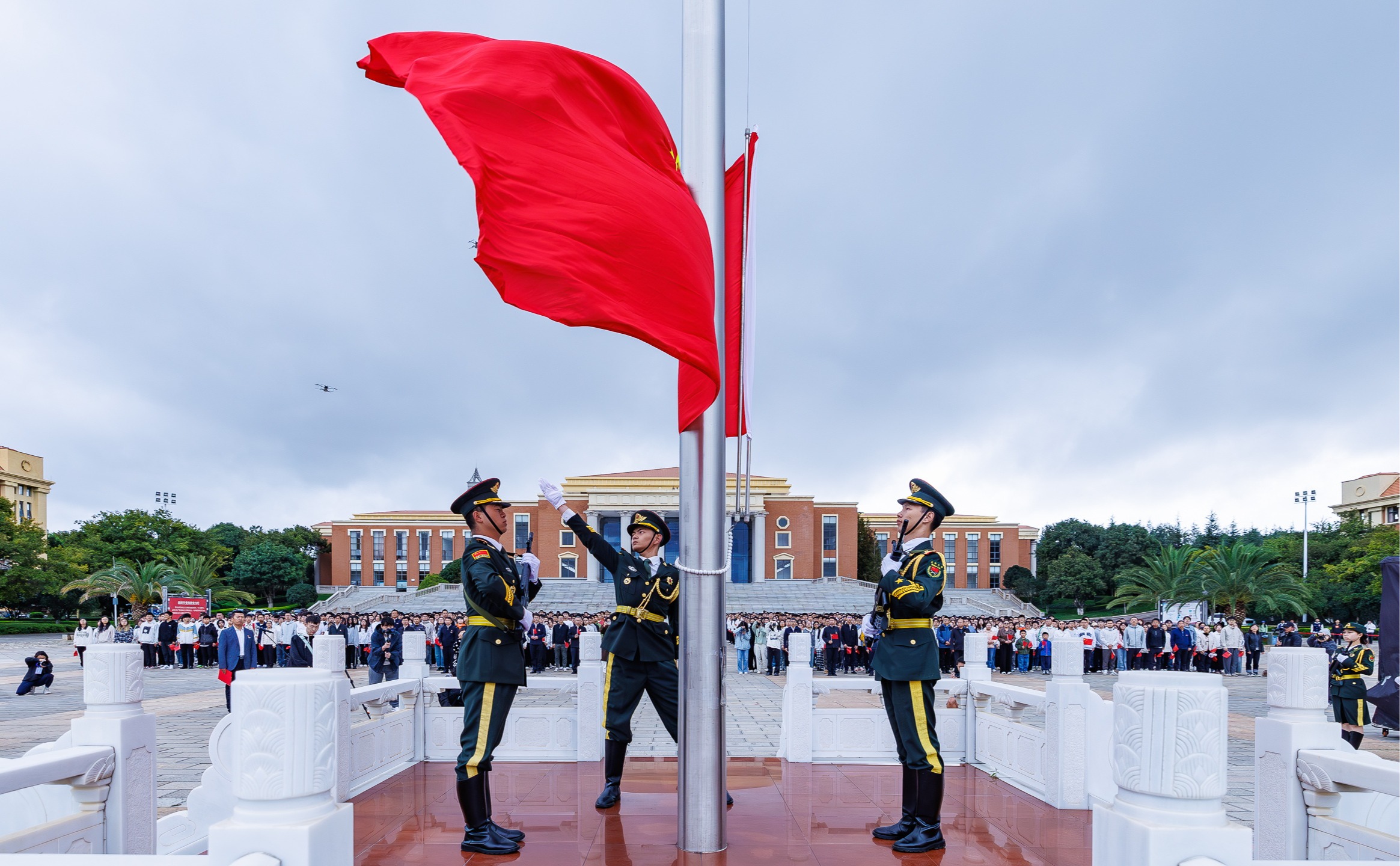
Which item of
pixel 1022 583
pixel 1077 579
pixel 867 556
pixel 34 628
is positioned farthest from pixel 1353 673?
pixel 867 556

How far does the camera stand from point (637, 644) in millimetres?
5703

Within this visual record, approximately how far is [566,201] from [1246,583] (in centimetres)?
2989

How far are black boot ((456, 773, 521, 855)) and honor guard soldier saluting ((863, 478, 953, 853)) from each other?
2.08 m

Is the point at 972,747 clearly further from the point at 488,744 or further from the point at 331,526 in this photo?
the point at 331,526

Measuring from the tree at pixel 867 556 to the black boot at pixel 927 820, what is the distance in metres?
53.7

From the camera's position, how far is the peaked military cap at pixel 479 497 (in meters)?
5.12

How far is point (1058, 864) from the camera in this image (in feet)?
14.8

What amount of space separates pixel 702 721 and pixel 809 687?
314 centimetres

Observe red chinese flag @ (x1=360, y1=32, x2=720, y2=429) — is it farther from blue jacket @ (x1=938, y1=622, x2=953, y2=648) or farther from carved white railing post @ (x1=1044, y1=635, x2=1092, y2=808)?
blue jacket @ (x1=938, y1=622, x2=953, y2=648)

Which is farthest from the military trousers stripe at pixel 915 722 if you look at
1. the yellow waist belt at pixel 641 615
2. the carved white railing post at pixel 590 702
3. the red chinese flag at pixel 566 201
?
the carved white railing post at pixel 590 702

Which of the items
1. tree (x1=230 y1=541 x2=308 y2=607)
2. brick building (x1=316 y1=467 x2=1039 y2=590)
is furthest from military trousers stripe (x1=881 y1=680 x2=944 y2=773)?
tree (x1=230 y1=541 x2=308 y2=607)

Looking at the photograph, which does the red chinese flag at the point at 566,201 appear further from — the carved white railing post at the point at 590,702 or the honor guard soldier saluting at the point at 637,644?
the carved white railing post at the point at 590,702

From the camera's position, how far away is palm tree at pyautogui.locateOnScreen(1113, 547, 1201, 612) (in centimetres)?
2972

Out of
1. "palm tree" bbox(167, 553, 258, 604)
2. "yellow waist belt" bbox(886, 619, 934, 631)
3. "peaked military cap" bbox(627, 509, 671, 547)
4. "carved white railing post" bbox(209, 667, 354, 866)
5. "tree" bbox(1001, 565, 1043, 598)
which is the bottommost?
"tree" bbox(1001, 565, 1043, 598)
